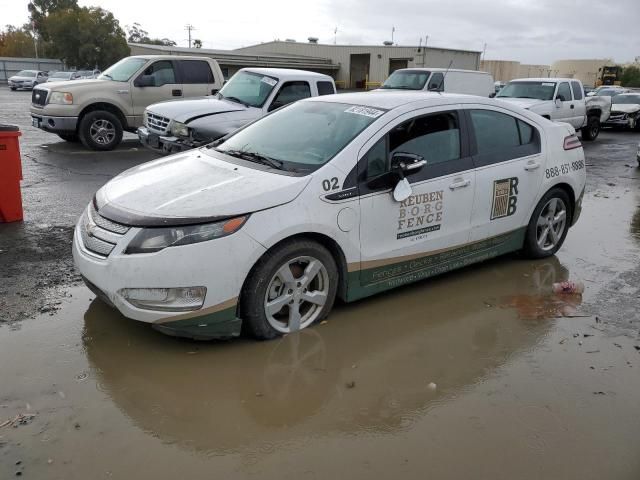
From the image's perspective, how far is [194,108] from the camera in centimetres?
970

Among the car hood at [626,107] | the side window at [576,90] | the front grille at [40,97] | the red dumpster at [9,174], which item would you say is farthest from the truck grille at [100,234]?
the car hood at [626,107]

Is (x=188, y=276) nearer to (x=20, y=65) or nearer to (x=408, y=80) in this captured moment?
(x=408, y=80)

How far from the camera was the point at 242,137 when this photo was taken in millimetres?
5156

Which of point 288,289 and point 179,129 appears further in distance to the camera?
point 179,129

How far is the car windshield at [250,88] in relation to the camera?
10.1 metres

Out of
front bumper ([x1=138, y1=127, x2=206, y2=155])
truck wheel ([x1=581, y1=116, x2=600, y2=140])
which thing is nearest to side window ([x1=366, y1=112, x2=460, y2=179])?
front bumper ([x1=138, y1=127, x2=206, y2=155])

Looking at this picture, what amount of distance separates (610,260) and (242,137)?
4125 mm

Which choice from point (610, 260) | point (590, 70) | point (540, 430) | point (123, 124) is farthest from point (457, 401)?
point (590, 70)

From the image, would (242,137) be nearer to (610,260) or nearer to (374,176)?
(374,176)

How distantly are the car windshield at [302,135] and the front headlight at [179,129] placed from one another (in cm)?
412

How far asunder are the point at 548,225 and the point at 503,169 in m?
1.10

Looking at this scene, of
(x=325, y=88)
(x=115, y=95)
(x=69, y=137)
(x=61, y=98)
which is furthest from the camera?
(x=69, y=137)

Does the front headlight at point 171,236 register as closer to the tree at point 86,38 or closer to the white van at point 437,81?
the white van at point 437,81

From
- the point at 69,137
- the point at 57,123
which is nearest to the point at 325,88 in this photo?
the point at 57,123
